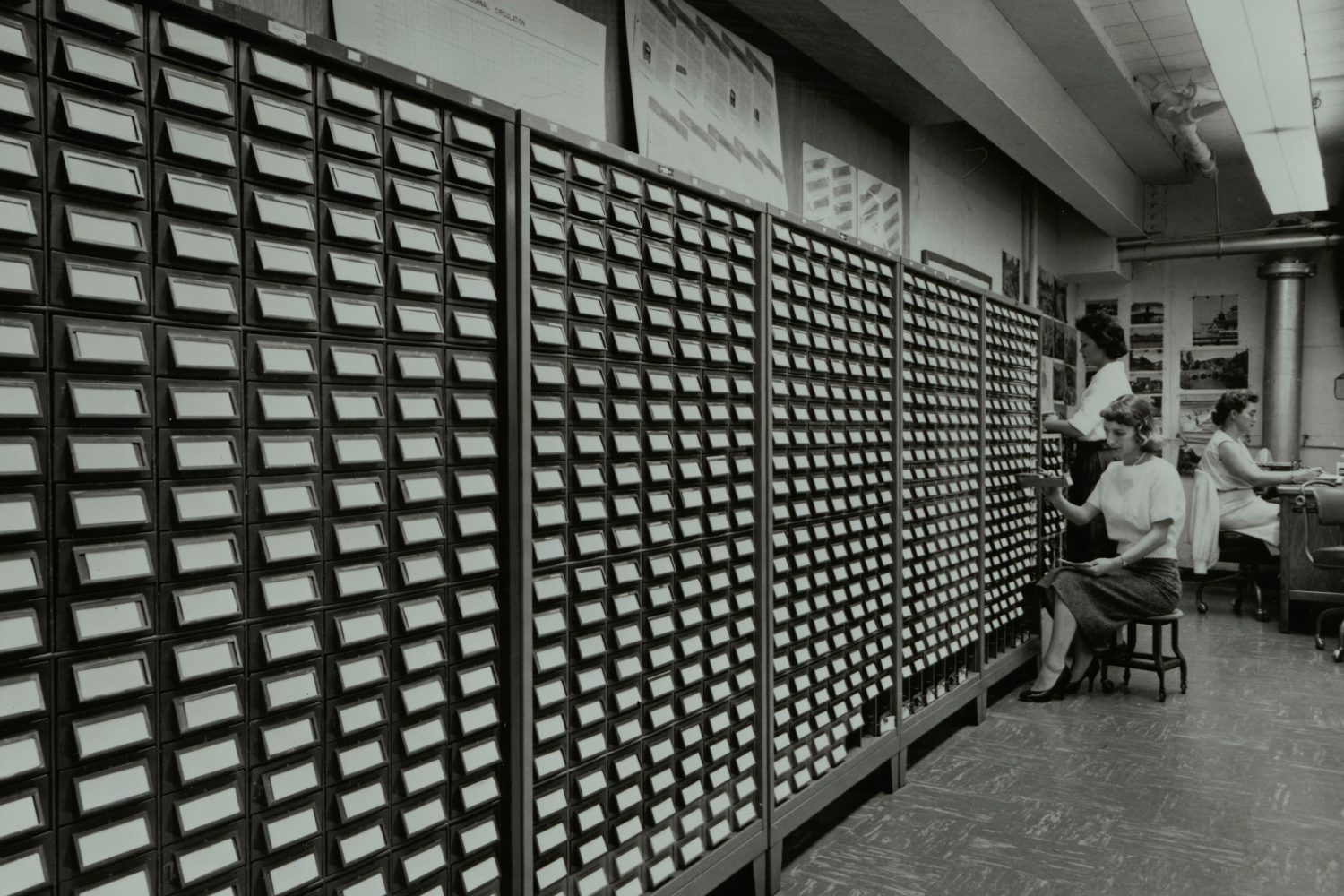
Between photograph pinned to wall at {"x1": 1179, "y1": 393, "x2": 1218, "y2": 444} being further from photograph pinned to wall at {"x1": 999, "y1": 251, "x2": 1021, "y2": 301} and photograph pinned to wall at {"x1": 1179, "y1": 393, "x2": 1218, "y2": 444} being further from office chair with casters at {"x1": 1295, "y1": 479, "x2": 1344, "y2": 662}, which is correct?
photograph pinned to wall at {"x1": 999, "y1": 251, "x2": 1021, "y2": 301}

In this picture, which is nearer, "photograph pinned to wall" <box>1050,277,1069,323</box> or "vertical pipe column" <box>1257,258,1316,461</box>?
"vertical pipe column" <box>1257,258,1316,461</box>

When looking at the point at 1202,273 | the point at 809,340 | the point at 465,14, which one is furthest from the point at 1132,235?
the point at 465,14

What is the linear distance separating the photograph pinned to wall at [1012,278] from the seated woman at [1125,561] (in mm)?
2151

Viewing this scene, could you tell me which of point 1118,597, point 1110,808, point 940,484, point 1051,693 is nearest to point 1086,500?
point 1118,597

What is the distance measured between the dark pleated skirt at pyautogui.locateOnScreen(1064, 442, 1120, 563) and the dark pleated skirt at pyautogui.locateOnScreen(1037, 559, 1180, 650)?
37cm

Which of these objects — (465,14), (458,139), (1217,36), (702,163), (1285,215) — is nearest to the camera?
(458,139)

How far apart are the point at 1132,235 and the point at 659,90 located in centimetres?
610

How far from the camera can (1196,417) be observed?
7996mm

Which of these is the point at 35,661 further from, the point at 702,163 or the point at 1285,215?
the point at 1285,215

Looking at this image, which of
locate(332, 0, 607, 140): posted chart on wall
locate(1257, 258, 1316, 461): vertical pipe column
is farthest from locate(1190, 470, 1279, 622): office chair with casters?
locate(332, 0, 607, 140): posted chart on wall

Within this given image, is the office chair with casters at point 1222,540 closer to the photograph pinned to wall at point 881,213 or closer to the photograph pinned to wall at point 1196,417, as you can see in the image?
the photograph pinned to wall at point 1196,417

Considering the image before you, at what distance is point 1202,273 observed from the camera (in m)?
7.96

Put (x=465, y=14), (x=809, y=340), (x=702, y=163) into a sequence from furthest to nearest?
1. (x=702, y=163)
2. (x=809, y=340)
3. (x=465, y=14)

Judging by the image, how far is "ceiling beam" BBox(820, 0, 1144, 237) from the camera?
3291 millimetres
